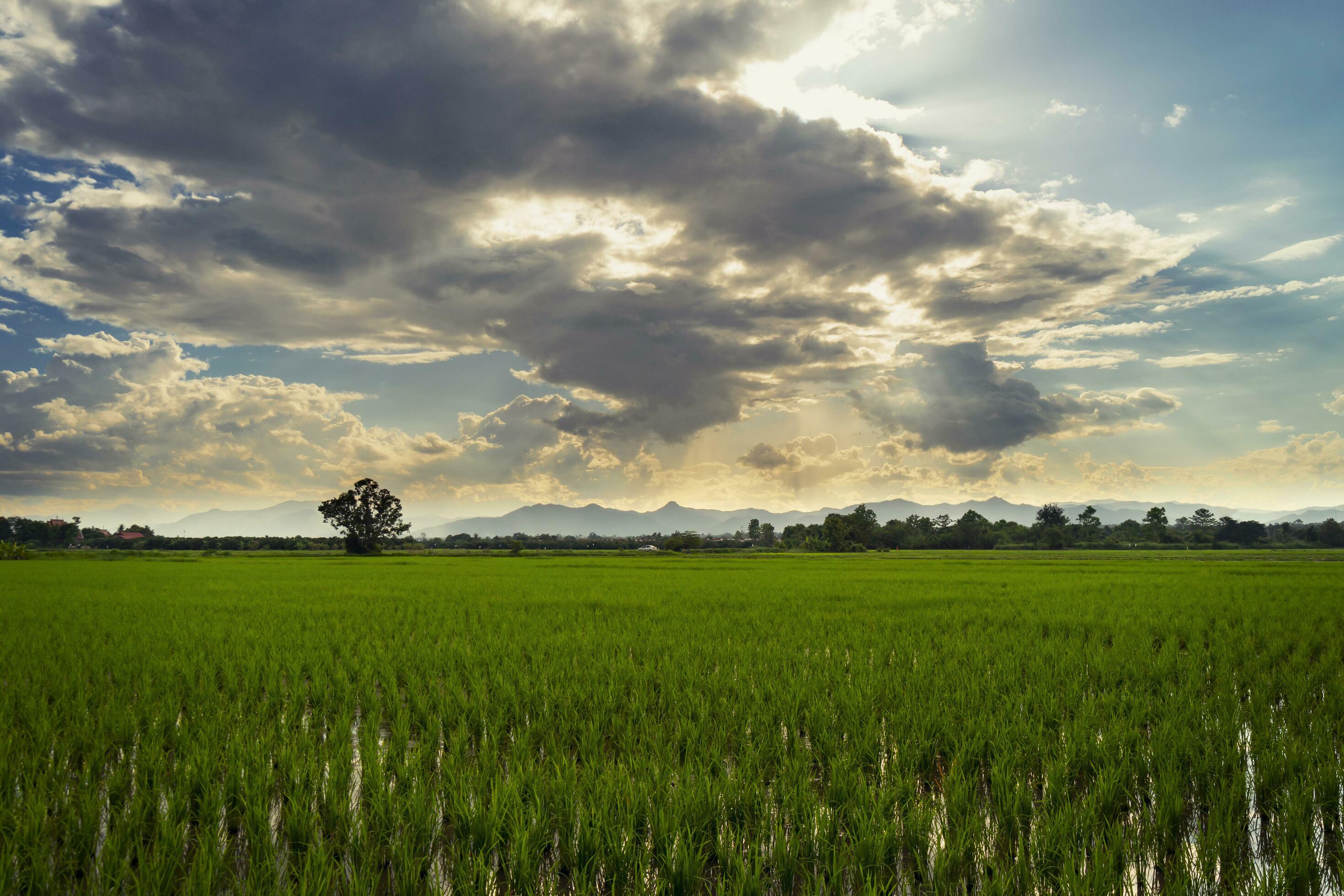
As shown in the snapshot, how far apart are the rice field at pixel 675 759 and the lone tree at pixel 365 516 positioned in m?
67.0

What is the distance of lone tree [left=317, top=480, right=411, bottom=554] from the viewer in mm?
73562

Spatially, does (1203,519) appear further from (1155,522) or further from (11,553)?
(11,553)

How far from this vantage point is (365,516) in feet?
248

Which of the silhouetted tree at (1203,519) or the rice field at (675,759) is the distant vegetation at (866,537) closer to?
the silhouetted tree at (1203,519)

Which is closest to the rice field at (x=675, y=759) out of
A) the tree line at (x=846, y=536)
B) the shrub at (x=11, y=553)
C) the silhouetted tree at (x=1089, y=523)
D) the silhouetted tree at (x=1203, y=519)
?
the shrub at (x=11, y=553)

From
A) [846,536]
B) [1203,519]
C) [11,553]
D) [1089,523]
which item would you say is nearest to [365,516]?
[11,553]

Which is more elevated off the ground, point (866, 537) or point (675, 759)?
point (675, 759)

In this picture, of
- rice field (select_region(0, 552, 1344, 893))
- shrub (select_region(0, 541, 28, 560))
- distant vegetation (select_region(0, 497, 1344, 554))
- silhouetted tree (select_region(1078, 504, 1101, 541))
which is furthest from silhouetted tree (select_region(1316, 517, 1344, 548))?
shrub (select_region(0, 541, 28, 560))

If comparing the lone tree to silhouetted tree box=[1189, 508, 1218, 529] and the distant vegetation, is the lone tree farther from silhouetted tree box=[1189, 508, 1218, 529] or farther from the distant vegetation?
silhouetted tree box=[1189, 508, 1218, 529]

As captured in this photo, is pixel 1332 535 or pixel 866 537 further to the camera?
pixel 866 537

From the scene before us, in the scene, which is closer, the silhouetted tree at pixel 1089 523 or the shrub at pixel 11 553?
the shrub at pixel 11 553

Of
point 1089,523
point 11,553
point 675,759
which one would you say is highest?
point 675,759

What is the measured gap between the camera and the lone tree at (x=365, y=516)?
241 feet

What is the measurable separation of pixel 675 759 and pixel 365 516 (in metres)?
79.6
